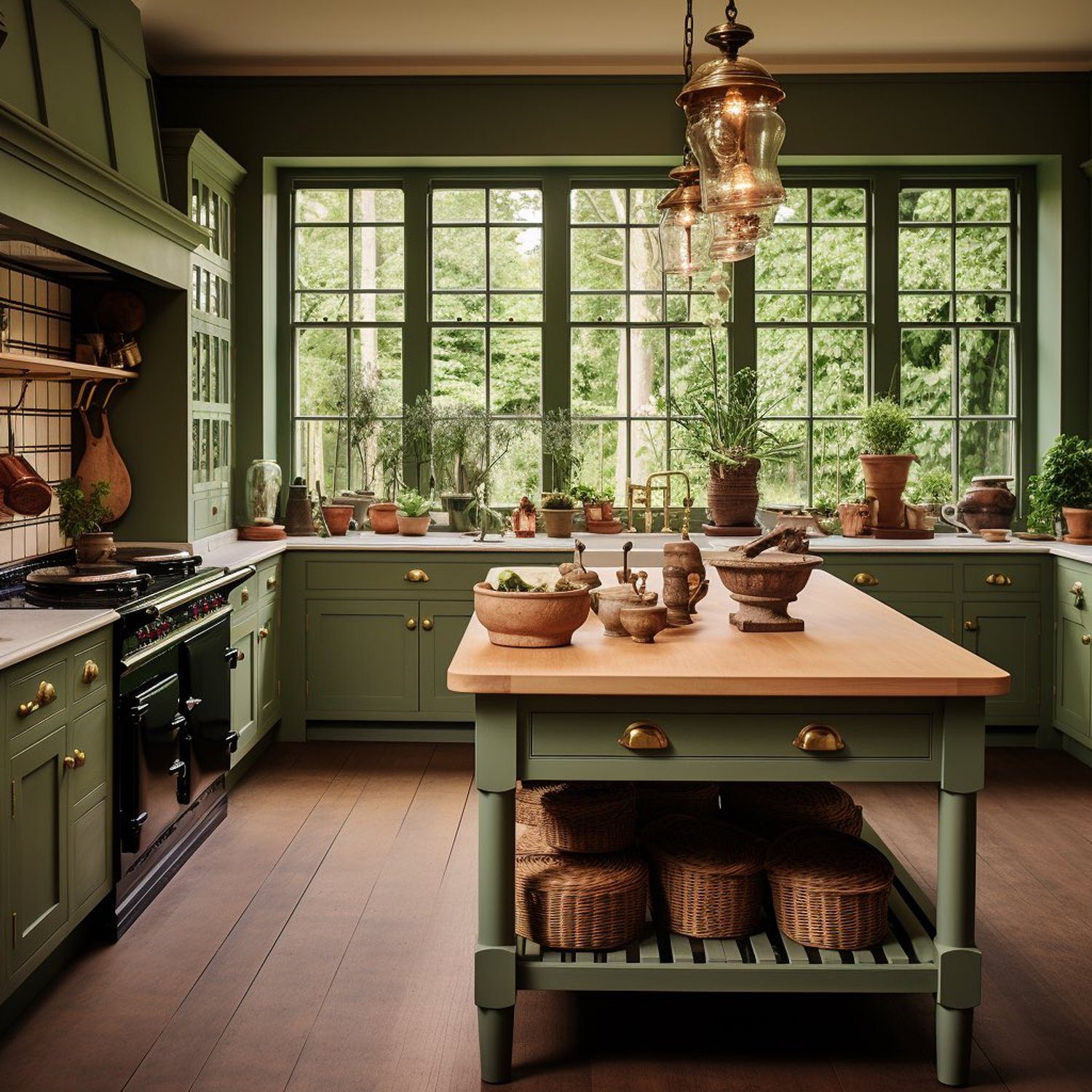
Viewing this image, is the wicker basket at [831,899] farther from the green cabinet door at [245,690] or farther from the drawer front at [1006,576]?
the drawer front at [1006,576]

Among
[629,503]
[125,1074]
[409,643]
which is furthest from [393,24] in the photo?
[125,1074]

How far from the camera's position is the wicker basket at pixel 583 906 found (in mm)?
2727

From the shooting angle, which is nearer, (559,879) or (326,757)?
(559,879)

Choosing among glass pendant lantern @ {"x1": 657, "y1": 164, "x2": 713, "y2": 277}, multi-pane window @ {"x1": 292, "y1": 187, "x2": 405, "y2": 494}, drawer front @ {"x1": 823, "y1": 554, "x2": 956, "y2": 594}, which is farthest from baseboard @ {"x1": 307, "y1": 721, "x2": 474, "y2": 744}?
glass pendant lantern @ {"x1": 657, "y1": 164, "x2": 713, "y2": 277}

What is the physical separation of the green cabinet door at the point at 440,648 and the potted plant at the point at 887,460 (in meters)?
2.04

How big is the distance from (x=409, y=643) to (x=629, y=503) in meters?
1.26

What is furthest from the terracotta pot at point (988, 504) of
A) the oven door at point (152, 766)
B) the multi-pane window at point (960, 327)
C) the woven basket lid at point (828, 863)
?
the oven door at point (152, 766)

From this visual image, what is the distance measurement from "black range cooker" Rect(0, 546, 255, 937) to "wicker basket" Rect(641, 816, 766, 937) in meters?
1.59

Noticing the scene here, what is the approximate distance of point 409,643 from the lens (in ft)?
18.3

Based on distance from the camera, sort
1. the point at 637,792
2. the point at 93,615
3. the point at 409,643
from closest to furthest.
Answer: the point at 93,615, the point at 637,792, the point at 409,643

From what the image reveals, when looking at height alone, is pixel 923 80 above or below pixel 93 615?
above

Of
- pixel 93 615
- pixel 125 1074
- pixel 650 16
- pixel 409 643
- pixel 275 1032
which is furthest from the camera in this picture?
pixel 409 643

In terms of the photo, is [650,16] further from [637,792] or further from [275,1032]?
[275,1032]

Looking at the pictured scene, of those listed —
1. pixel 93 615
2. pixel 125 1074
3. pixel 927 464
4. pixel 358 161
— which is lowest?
pixel 125 1074
